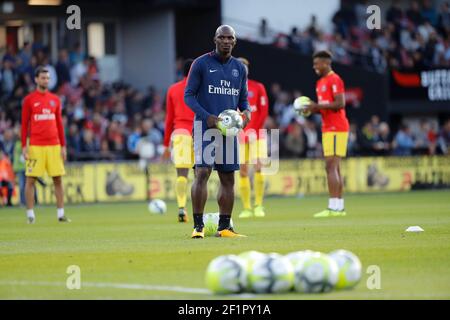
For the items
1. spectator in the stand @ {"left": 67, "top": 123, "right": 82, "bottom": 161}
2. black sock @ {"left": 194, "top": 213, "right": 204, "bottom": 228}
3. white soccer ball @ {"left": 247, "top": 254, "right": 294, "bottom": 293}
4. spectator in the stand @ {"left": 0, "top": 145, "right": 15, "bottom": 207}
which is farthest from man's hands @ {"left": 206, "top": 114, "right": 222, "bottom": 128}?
spectator in the stand @ {"left": 67, "top": 123, "right": 82, "bottom": 161}

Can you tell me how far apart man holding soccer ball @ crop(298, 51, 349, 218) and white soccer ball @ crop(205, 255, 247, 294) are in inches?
429

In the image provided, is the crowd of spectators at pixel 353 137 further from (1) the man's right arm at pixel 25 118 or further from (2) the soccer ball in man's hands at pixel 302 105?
(1) the man's right arm at pixel 25 118

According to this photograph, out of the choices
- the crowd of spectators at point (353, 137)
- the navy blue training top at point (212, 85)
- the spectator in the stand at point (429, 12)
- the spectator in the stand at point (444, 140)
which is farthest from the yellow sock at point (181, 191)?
the spectator in the stand at point (429, 12)

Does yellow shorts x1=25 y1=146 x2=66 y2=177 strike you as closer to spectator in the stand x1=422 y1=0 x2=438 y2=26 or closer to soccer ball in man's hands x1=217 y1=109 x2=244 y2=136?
soccer ball in man's hands x1=217 y1=109 x2=244 y2=136

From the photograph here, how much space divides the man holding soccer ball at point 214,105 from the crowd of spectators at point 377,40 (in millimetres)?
26452

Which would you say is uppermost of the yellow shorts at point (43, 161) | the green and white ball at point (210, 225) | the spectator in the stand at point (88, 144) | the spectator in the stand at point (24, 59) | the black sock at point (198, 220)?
the spectator in the stand at point (24, 59)

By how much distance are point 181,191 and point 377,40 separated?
25.0m

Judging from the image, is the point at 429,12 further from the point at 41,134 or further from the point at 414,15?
the point at 41,134

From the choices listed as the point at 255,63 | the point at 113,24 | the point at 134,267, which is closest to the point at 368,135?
the point at 255,63

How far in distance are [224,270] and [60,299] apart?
1.36 m

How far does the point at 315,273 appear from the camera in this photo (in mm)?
8945

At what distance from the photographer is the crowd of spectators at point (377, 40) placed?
136 ft

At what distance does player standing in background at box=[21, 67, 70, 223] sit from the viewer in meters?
19.7
